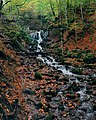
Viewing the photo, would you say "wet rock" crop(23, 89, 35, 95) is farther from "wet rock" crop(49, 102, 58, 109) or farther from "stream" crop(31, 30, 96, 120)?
"wet rock" crop(49, 102, 58, 109)

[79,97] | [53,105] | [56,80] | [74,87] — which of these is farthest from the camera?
[56,80]

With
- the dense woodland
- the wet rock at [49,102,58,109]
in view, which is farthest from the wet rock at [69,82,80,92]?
the wet rock at [49,102,58,109]

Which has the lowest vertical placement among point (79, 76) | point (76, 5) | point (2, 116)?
point (79, 76)

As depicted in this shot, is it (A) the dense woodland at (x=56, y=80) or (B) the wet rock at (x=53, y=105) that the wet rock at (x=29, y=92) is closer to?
(A) the dense woodland at (x=56, y=80)

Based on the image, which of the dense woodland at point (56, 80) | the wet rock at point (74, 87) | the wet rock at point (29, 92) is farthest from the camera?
the wet rock at point (74, 87)

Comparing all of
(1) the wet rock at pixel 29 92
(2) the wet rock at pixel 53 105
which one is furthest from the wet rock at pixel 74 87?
(1) the wet rock at pixel 29 92

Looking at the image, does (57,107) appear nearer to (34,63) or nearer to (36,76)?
A: (36,76)

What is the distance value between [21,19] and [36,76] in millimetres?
33923

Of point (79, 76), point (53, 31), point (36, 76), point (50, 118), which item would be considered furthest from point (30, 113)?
point (53, 31)

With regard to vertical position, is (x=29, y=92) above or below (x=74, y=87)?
above

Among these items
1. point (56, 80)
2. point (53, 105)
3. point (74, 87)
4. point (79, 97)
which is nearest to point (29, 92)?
point (53, 105)

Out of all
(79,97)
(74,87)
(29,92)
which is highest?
(29,92)

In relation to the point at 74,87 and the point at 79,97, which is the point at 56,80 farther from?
the point at 79,97

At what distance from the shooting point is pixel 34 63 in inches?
685
